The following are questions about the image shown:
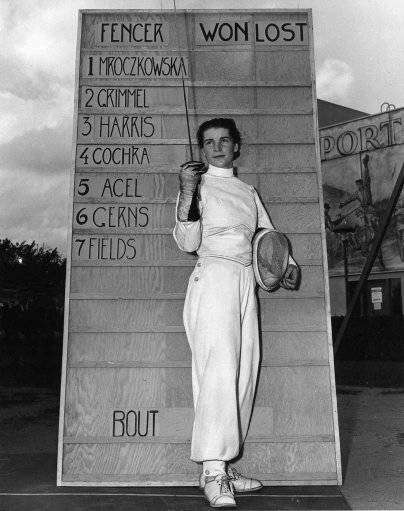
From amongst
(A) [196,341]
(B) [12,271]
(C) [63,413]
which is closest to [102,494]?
(C) [63,413]

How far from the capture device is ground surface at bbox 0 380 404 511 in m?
3.29

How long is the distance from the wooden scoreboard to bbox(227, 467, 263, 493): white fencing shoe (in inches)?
7.7

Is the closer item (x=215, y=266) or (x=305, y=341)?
(x=215, y=266)

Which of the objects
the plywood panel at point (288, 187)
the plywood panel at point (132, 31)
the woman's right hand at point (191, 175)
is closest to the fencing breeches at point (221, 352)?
the woman's right hand at point (191, 175)

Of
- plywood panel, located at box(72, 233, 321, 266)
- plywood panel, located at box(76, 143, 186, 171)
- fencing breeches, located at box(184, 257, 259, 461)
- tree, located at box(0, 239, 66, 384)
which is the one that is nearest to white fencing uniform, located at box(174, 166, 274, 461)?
fencing breeches, located at box(184, 257, 259, 461)

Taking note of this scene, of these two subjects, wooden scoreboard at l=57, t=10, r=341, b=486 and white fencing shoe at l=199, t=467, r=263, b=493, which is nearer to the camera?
white fencing shoe at l=199, t=467, r=263, b=493

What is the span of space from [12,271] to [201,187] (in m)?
7.14

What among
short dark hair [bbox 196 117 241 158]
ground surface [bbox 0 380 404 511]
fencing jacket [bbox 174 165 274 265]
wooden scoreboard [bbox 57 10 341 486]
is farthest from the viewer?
short dark hair [bbox 196 117 241 158]

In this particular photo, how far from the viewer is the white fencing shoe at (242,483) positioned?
137 inches

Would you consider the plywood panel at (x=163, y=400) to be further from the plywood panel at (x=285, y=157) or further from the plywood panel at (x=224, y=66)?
the plywood panel at (x=224, y=66)

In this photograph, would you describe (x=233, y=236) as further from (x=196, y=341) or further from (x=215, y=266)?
(x=196, y=341)

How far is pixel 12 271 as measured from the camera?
10.2 meters

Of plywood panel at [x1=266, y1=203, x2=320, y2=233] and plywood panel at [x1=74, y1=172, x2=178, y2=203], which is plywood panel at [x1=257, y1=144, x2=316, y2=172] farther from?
plywood panel at [x1=74, y1=172, x2=178, y2=203]

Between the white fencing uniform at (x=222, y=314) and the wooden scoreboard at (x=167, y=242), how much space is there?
0.31 metres
